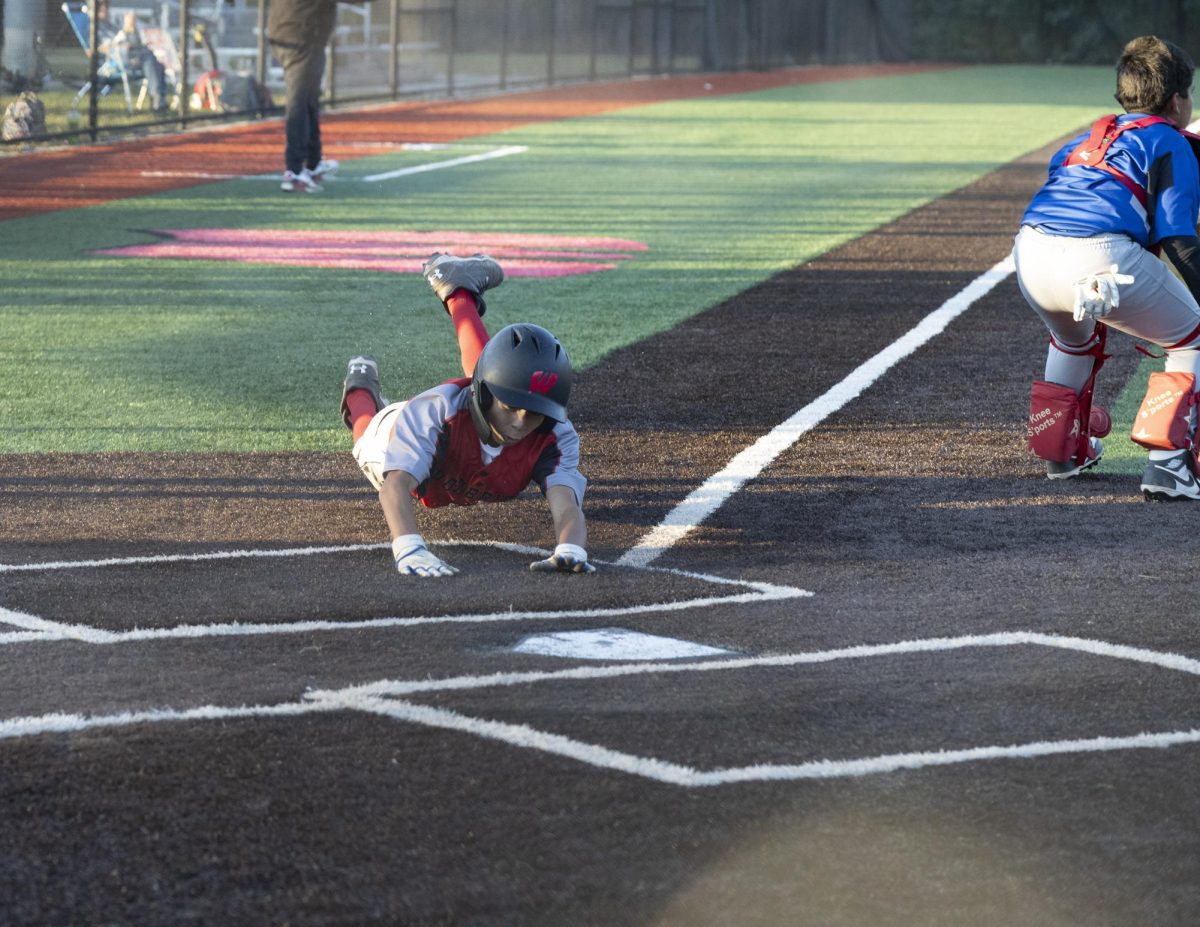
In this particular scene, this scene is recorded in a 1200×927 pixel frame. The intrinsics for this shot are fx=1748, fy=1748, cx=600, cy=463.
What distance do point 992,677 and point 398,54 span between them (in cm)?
2848

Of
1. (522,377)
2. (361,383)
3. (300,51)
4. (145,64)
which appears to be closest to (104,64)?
(145,64)

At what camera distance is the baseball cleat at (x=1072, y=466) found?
7.42 metres

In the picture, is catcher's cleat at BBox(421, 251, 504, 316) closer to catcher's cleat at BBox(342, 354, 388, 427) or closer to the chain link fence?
catcher's cleat at BBox(342, 354, 388, 427)

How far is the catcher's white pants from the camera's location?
7.01 m

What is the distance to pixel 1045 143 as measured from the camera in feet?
84.2

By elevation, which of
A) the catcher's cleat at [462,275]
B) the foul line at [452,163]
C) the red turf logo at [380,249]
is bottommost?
the red turf logo at [380,249]

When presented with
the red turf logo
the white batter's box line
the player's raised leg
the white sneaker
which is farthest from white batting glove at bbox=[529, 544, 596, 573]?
the white sneaker

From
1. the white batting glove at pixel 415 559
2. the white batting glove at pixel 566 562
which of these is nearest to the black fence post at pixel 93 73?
the white batting glove at pixel 415 559

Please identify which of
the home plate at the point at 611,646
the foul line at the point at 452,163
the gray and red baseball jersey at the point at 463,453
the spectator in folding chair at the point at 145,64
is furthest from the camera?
the spectator in folding chair at the point at 145,64

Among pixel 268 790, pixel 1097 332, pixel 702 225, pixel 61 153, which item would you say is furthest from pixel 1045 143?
pixel 268 790

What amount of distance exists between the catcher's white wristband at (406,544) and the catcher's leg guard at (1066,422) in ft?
9.51

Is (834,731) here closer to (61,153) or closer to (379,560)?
(379,560)

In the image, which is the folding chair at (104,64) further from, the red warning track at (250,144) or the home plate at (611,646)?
the home plate at (611,646)

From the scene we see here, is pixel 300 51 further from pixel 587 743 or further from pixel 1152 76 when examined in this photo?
pixel 587 743
